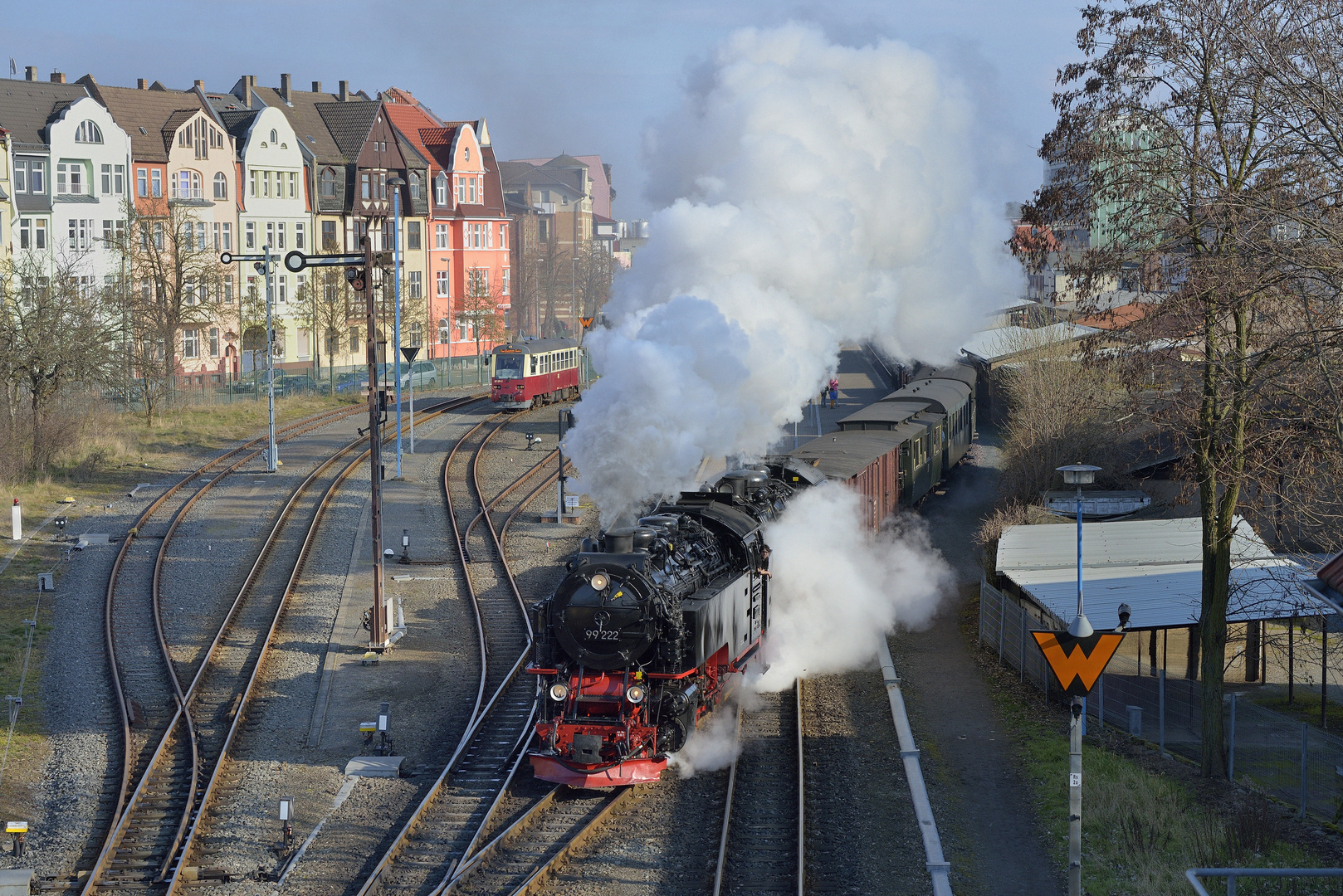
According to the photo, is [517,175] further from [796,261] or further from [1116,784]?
[1116,784]

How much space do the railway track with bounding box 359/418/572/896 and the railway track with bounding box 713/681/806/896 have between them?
97.5 inches

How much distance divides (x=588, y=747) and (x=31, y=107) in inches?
1801

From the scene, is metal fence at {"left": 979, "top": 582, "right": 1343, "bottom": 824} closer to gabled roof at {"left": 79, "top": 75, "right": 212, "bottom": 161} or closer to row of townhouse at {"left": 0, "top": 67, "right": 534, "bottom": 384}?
row of townhouse at {"left": 0, "top": 67, "right": 534, "bottom": 384}

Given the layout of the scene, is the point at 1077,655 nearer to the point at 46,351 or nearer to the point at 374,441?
the point at 374,441

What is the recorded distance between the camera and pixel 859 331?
81.6ft

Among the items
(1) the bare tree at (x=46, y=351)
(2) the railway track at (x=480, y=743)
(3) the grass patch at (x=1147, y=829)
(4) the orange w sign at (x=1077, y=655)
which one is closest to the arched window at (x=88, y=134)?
(1) the bare tree at (x=46, y=351)

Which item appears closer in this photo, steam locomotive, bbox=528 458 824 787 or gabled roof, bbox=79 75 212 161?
steam locomotive, bbox=528 458 824 787

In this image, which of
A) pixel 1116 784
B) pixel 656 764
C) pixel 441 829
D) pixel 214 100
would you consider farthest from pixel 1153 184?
pixel 214 100

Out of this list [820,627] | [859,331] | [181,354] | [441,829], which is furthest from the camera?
[181,354]

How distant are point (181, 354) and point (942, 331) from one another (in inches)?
1281

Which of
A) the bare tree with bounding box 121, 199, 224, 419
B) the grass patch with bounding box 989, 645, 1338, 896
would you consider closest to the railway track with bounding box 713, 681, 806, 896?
the grass patch with bounding box 989, 645, 1338, 896

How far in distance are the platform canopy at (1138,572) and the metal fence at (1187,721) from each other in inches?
27.5

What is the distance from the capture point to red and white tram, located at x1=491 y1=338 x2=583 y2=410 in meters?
43.3

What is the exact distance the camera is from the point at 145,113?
176 feet
